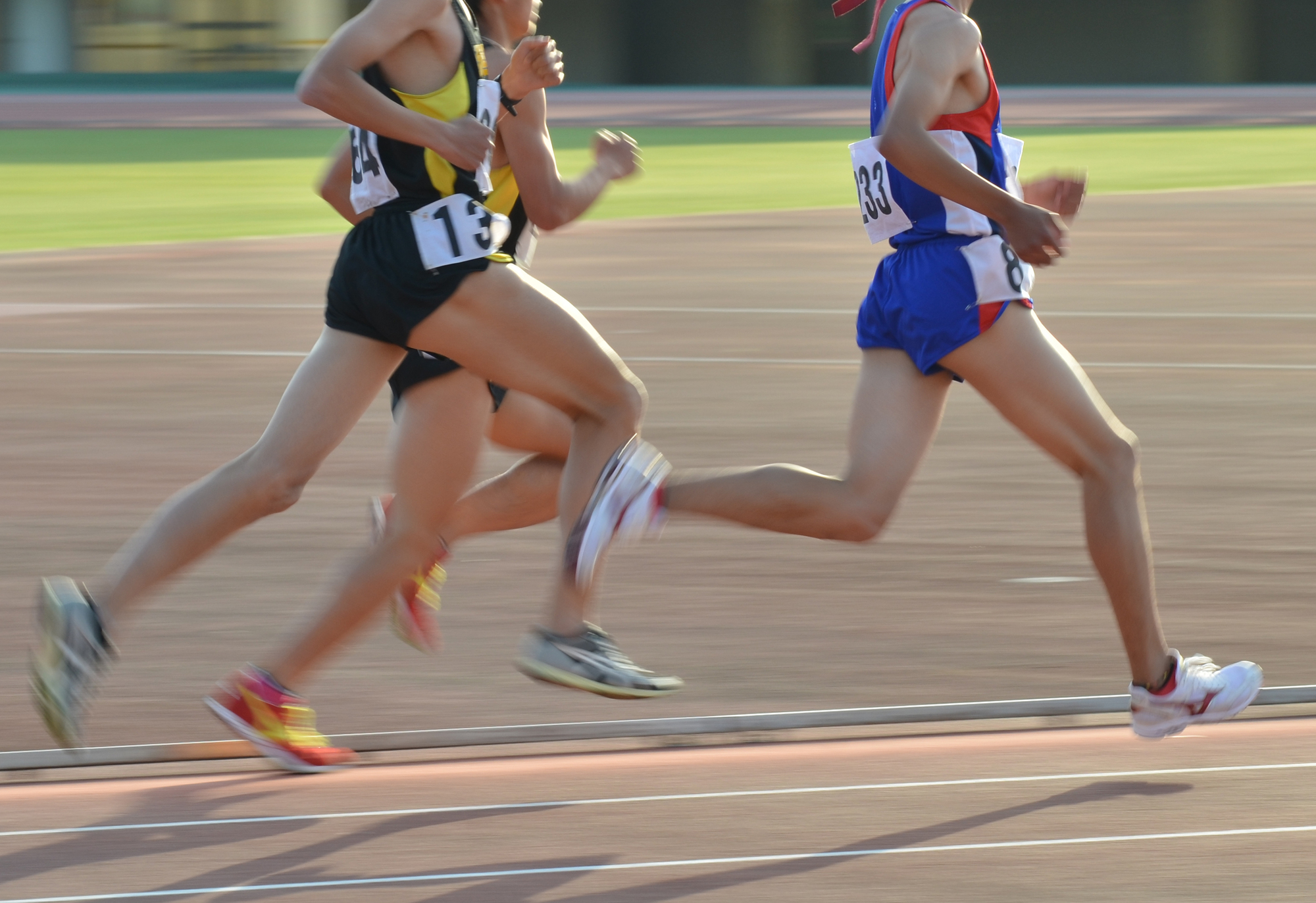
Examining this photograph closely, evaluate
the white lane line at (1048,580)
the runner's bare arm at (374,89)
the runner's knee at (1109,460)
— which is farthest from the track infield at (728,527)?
the runner's bare arm at (374,89)

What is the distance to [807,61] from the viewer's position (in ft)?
188

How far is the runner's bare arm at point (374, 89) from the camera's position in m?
4.44

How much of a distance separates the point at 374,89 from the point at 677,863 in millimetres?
1686

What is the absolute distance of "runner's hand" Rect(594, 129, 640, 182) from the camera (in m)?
Result: 5.13

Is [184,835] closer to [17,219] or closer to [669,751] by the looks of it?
[669,751]

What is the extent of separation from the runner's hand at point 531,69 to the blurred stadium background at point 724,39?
50054 millimetres

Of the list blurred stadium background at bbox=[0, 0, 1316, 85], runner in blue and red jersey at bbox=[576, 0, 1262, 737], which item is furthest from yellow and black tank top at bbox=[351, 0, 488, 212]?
blurred stadium background at bbox=[0, 0, 1316, 85]

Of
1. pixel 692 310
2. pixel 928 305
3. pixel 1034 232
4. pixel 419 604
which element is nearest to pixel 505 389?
pixel 419 604

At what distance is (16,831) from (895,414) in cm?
203

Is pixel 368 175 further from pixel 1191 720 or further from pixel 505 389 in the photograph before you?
pixel 1191 720

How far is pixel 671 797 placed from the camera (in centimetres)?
441

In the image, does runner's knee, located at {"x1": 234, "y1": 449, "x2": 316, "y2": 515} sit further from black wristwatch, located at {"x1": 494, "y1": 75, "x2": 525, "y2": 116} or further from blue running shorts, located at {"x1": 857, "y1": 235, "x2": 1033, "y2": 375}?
blue running shorts, located at {"x1": 857, "y1": 235, "x2": 1033, "y2": 375}

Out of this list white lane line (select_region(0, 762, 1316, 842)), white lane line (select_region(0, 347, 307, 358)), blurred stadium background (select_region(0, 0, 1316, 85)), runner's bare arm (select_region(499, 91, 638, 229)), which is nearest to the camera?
white lane line (select_region(0, 762, 1316, 842))

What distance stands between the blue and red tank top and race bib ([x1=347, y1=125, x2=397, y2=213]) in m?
1.11
